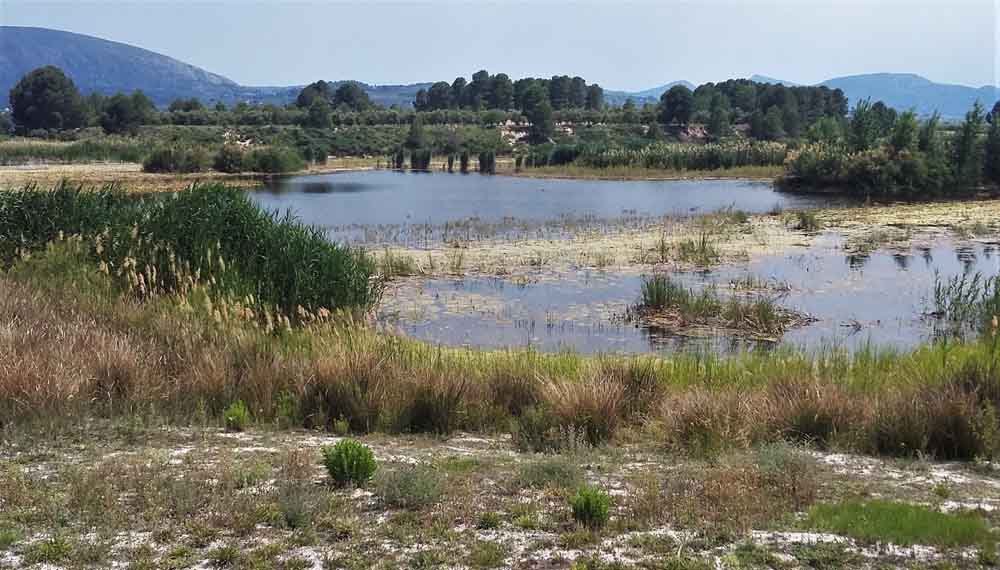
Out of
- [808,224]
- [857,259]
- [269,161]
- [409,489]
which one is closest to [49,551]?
[409,489]

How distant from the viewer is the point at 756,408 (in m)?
7.05

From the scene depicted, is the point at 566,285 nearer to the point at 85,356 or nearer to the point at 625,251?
the point at 625,251

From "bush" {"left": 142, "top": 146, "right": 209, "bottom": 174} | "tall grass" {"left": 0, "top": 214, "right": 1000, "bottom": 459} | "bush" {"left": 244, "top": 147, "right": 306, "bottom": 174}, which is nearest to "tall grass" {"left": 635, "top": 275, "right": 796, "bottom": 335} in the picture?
"tall grass" {"left": 0, "top": 214, "right": 1000, "bottom": 459}

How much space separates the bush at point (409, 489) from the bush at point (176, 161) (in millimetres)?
50480

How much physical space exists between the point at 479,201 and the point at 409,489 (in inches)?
1297

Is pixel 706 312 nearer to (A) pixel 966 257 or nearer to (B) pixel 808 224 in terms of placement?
(A) pixel 966 257

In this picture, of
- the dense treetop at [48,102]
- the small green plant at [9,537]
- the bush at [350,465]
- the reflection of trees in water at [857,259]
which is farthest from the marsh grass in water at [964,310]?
the dense treetop at [48,102]

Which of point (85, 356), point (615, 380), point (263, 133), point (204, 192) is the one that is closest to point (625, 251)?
point (204, 192)

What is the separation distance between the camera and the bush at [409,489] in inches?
196

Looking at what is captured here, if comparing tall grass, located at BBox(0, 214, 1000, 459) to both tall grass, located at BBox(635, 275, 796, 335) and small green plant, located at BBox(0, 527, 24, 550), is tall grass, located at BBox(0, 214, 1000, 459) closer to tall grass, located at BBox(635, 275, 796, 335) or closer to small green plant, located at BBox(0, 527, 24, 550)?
small green plant, located at BBox(0, 527, 24, 550)

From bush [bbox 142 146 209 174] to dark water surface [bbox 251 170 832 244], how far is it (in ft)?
18.4

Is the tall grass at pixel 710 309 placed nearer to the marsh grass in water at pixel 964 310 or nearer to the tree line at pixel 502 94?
the marsh grass in water at pixel 964 310

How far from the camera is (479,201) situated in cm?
3766

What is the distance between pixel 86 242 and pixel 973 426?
34.3 ft
